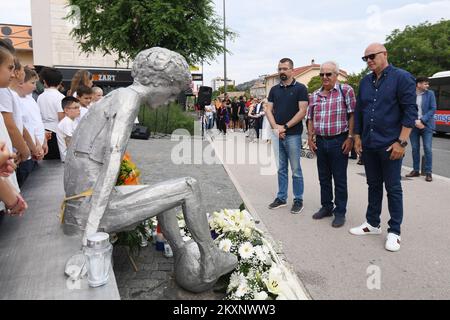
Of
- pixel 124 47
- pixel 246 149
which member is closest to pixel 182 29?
pixel 124 47

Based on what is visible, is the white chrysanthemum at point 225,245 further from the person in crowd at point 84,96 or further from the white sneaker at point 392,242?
the person in crowd at point 84,96

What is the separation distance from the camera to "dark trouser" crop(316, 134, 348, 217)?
172 inches

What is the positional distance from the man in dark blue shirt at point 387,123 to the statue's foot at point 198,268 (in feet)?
6.28

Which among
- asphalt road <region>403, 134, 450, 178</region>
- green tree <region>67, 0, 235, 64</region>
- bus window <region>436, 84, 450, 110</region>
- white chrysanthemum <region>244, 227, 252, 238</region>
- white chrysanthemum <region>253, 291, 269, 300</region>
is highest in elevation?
green tree <region>67, 0, 235, 64</region>

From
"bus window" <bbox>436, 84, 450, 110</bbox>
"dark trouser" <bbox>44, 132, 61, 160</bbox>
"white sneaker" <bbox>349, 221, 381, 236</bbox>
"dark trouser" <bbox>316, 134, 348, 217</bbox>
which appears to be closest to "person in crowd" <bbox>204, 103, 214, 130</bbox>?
"bus window" <bbox>436, 84, 450, 110</bbox>

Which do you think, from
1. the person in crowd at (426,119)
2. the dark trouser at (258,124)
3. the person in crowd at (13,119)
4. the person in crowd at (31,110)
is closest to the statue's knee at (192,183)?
the person in crowd at (13,119)

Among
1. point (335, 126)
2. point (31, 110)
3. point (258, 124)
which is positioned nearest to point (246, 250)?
point (335, 126)

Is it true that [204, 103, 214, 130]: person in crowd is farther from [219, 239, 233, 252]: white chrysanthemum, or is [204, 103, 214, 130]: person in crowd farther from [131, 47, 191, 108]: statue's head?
[131, 47, 191, 108]: statue's head

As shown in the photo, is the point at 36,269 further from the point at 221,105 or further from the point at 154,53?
the point at 221,105

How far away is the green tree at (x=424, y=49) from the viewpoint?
4253 centimetres

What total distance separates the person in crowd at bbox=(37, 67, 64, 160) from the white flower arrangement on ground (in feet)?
10.8

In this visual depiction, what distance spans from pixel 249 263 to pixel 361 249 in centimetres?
143

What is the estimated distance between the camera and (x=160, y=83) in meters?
2.37

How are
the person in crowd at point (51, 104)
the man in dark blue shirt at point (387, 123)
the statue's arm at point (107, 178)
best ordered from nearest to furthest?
1. the statue's arm at point (107, 178)
2. the man in dark blue shirt at point (387, 123)
3. the person in crowd at point (51, 104)
